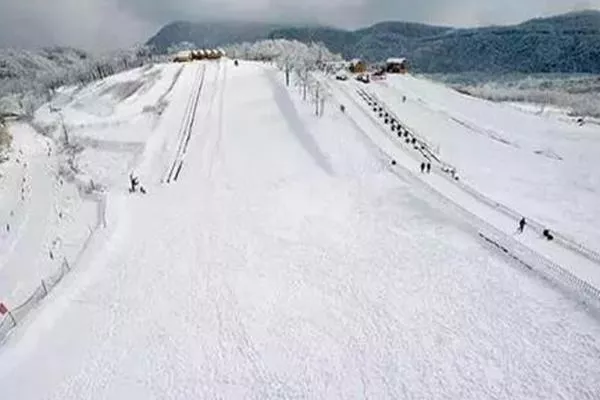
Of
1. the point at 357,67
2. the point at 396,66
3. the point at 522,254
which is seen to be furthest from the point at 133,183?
the point at 396,66

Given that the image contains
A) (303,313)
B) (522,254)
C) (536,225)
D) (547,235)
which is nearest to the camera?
(303,313)

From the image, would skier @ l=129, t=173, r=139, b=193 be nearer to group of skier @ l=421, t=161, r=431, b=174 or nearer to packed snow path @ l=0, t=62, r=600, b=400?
packed snow path @ l=0, t=62, r=600, b=400

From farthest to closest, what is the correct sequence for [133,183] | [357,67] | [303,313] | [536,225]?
[357,67] < [133,183] < [536,225] < [303,313]

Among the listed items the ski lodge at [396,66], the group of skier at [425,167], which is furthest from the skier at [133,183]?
the ski lodge at [396,66]

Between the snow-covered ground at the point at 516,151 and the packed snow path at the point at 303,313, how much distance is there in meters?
8.44

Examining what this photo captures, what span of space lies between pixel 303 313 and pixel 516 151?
45.2 m

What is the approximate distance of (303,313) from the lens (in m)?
26.4

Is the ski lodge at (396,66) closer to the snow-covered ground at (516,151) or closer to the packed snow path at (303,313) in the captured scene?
the snow-covered ground at (516,151)

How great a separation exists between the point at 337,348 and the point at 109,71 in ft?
473

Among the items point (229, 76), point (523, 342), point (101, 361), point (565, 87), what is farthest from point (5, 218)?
A: point (565, 87)

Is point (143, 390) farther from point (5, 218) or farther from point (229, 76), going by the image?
point (229, 76)

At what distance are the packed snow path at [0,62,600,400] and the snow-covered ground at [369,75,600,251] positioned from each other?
332 inches

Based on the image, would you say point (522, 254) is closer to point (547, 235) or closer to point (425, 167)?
point (547, 235)

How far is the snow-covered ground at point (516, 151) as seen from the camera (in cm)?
4128
